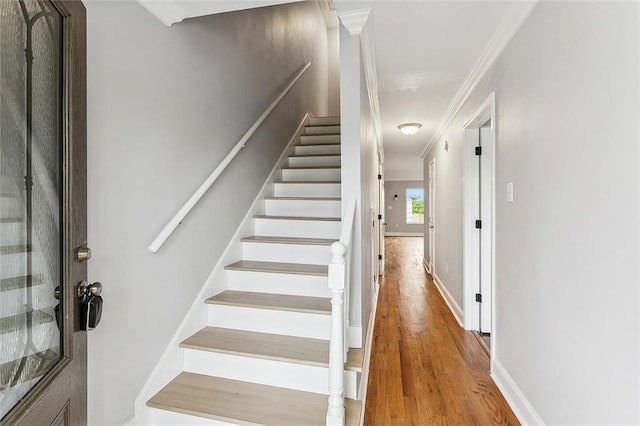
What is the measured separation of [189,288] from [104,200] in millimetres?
784

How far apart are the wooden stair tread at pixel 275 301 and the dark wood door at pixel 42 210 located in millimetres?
1049

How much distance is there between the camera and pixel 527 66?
1737 mm

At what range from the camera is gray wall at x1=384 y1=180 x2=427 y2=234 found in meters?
13.3

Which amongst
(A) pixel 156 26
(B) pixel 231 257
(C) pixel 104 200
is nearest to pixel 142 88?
(A) pixel 156 26

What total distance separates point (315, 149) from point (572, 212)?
283 cm

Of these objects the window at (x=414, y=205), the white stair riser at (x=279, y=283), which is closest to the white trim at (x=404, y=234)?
the window at (x=414, y=205)

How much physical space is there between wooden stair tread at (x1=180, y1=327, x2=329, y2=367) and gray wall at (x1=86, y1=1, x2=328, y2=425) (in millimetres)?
196

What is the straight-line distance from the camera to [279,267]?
7.39ft

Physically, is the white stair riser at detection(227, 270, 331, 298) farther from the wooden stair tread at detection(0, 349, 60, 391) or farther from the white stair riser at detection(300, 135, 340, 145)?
the white stair riser at detection(300, 135, 340, 145)

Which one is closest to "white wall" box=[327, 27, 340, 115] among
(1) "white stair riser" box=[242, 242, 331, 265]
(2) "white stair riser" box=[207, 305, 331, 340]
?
(1) "white stair riser" box=[242, 242, 331, 265]

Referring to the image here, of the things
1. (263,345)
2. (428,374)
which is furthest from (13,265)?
(428,374)

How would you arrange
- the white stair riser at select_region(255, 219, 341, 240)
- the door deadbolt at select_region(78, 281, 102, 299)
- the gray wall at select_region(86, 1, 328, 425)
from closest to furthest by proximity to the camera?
the door deadbolt at select_region(78, 281, 102, 299), the gray wall at select_region(86, 1, 328, 425), the white stair riser at select_region(255, 219, 341, 240)

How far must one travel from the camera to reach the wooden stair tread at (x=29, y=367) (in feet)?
2.29

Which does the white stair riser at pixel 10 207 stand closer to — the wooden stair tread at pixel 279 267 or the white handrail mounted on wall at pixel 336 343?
the white handrail mounted on wall at pixel 336 343
